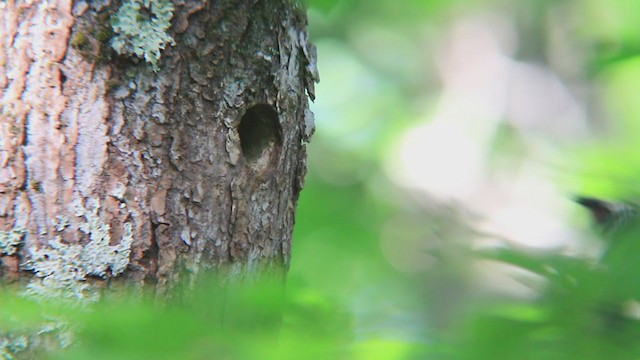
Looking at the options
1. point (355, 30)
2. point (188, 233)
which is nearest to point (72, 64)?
point (188, 233)

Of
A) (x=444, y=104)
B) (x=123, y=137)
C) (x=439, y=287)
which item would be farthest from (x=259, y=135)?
(x=444, y=104)

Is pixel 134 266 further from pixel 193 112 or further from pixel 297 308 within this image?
pixel 297 308

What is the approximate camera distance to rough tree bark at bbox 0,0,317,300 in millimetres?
1356

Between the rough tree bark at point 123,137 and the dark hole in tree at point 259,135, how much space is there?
8 centimetres

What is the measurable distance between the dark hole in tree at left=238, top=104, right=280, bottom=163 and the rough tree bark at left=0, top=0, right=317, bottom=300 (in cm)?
8

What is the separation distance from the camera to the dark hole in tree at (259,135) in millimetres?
1619

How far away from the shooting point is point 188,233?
1.46m

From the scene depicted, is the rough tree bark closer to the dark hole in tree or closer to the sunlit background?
the dark hole in tree

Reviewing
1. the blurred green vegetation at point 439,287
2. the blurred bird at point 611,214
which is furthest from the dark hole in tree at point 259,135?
the blurred bird at point 611,214

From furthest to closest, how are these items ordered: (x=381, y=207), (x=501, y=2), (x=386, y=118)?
1. (x=501, y=2)
2. (x=386, y=118)
3. (x=381, y=207)

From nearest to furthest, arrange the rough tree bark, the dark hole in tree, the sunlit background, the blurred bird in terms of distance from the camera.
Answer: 1. the blurred bird
2. the rough tree bark
3. the dark hole in tree
4. the sunlit background

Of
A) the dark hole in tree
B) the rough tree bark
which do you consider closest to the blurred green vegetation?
the rough tree bark

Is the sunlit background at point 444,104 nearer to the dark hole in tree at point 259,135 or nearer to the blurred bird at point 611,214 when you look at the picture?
the dark hole in tree at point 259,135

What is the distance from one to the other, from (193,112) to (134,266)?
339mm
